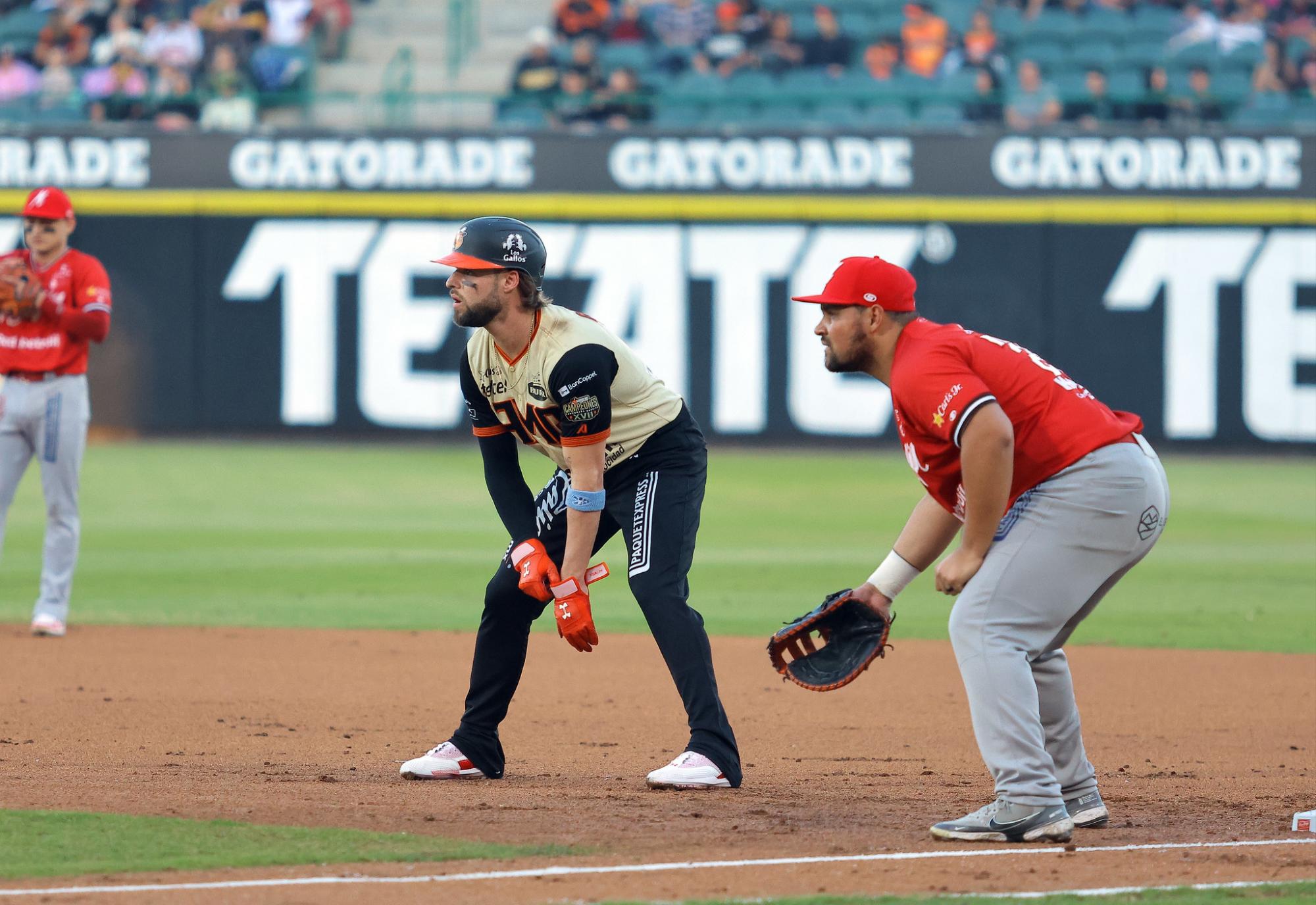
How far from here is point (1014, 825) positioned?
16.1ft

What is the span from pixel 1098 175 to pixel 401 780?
14912mm

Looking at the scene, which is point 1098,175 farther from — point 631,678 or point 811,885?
point 811,885

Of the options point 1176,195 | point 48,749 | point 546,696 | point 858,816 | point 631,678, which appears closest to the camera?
point 858,816

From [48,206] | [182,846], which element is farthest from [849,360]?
[48,206]

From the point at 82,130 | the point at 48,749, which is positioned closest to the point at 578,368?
the point at 48,749

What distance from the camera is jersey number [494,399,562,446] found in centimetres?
567

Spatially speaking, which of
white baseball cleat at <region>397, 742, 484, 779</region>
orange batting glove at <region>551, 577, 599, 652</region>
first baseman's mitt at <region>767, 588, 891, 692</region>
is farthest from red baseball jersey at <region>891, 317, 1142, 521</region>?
white baseball cleat at <region>397, 742, 484, 779</region>

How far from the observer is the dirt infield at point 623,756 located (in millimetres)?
4605

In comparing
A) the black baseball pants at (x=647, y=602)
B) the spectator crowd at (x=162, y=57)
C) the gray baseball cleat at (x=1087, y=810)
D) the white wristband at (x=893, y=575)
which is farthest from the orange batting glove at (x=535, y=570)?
the spectator crowd at (x=162, y=57)

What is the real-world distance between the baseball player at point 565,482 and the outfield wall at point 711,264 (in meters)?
13.2

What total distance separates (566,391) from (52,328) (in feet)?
15.8

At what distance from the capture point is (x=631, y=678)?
28.2 feet

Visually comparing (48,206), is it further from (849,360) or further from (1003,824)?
(1003,824)

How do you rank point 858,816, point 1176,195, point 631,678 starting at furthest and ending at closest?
point 1176,195 < point 631,678 < point 858,816
